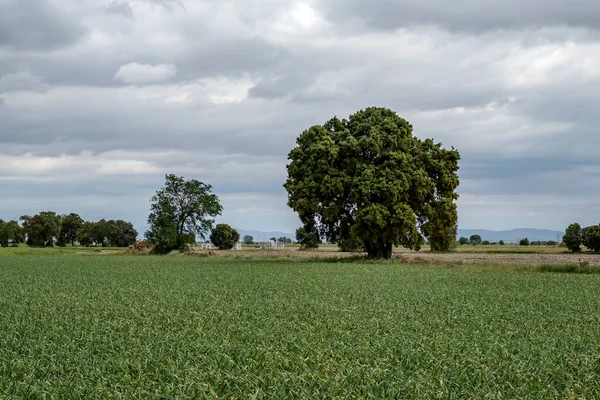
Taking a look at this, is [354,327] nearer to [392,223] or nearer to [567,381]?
[567,381]

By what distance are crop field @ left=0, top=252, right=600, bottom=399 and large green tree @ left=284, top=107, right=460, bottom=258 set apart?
2491 centimetres

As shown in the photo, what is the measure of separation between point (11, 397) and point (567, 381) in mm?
9373

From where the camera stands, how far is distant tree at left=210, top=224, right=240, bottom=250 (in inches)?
5615

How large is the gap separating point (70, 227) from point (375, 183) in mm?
132443

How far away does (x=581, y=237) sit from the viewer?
94312mm

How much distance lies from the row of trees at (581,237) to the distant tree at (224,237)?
75587 mm

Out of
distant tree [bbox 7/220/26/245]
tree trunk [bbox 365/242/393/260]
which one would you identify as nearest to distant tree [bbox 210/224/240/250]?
distant tree [bbox 7/220/26/245]

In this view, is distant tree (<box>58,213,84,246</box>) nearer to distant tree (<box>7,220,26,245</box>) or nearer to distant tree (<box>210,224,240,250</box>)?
distant tree (<box>7,220,26,245</box>)

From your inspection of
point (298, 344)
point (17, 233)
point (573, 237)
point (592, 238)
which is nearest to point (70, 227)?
point (17, 233)

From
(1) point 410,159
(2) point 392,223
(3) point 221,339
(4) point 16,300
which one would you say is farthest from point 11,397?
(1) point 410,159

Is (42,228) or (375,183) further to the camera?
(42,228)

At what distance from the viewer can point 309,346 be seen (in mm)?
13516

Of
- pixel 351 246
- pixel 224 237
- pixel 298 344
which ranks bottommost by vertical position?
pixel 298 344

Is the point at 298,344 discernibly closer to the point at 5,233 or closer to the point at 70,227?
the point at 5,233
